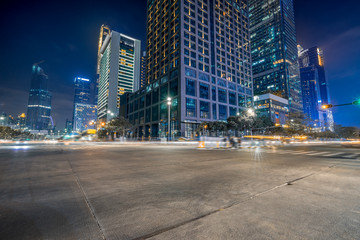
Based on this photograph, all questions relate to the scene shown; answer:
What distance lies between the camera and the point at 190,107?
58156 mm

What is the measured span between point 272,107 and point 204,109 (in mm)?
58407

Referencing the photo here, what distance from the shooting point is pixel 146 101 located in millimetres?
77812

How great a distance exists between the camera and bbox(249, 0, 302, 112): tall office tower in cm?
12675

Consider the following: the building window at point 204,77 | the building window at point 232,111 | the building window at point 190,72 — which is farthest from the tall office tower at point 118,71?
the building window at point 232,111

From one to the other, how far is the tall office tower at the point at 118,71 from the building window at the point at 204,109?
94.7m

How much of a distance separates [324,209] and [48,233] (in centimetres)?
398

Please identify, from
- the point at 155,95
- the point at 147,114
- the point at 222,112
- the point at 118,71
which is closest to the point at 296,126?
the point at 222,112

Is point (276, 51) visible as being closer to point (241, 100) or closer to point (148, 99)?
point (241, 100)

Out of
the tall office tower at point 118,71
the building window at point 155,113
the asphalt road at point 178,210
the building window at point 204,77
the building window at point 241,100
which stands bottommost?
the asphalt road at point 178,210

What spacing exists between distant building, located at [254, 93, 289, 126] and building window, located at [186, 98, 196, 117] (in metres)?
57.4

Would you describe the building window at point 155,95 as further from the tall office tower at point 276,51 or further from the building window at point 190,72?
the tall office tower at point 276,51

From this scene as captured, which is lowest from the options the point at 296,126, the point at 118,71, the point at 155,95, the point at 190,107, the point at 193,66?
the point at 296,126

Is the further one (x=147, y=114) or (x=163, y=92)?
(x=147, y=114)

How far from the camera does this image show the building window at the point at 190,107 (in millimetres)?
57375
